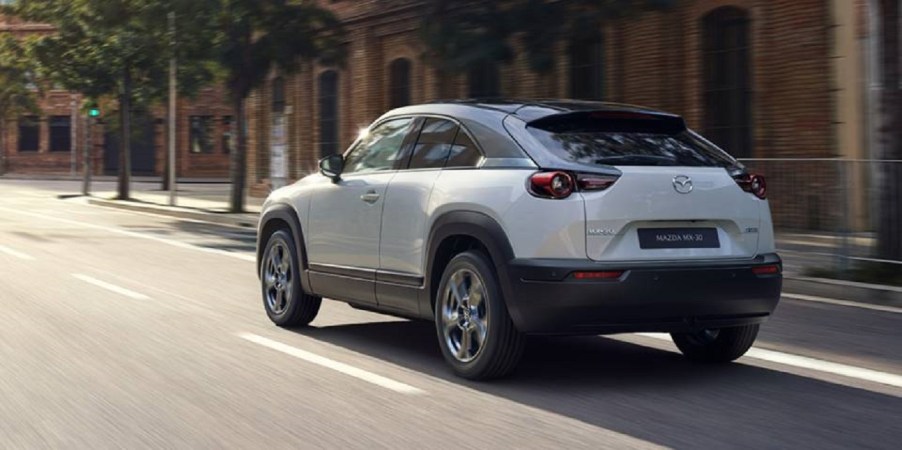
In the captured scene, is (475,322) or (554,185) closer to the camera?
(554,185)

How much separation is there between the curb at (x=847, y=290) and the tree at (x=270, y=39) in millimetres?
14339

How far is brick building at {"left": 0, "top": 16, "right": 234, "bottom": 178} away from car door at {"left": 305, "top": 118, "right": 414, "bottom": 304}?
6132 centimetres

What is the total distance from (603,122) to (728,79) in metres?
14.6

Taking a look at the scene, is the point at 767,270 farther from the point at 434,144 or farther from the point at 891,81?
the point at 891,81

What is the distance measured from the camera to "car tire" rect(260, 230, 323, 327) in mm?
8805

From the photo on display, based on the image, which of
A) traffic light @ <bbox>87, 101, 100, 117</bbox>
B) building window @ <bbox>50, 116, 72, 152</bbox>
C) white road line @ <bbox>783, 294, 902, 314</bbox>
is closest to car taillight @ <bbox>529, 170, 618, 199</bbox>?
white road line @ <bbox>783, 294, 902, 314</bbox>

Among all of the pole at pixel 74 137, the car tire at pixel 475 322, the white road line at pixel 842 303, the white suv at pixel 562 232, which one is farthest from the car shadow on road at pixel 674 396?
the pole at pixel 74 137

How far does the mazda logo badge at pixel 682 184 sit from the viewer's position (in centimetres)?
649

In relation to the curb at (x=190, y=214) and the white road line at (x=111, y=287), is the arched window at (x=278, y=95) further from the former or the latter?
the white road line at (x=111, y=287)

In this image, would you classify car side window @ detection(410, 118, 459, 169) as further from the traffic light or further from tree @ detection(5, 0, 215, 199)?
the traffic light

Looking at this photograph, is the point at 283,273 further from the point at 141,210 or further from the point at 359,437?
the point at 141,210

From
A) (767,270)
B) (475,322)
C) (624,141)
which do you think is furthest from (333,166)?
(767,270)

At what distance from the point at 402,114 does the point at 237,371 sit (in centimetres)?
195

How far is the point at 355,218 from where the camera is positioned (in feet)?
26.2
